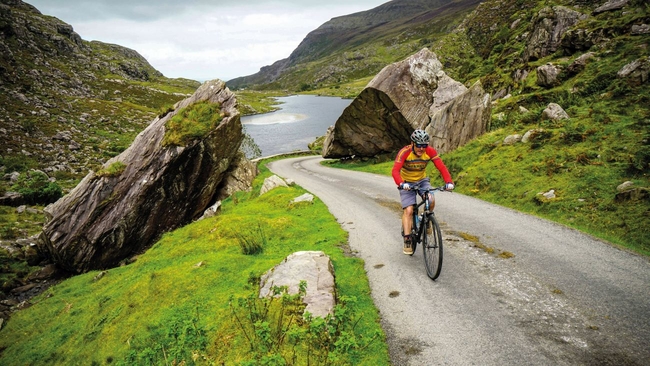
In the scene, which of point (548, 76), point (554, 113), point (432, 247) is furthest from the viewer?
point (548, 76)

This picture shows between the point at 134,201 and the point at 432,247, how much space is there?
58.8ft

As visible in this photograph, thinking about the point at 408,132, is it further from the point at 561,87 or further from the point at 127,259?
the point at 127,259

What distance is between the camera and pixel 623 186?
35.1ft

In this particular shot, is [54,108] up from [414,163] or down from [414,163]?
up

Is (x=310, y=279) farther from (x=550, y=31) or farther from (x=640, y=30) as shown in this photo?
(x=550, y=31)

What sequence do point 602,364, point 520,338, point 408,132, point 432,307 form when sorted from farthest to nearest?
1. point 408,132
2. point 432,307
3. point 520,338
4. point 602,364

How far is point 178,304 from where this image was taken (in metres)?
7.70

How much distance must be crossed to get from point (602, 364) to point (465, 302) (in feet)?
7.48

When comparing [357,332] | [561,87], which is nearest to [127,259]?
[357,332]

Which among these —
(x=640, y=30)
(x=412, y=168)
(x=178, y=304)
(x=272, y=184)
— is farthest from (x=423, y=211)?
(x=640, y=30)

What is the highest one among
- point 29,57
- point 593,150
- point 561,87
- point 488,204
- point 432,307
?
point 29,57

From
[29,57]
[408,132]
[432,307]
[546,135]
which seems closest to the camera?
[432,307]

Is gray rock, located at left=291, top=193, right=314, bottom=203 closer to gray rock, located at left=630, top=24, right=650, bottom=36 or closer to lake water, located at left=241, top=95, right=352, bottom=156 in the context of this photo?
gray rock, located at left=630, top=24, right=650, bottom=36

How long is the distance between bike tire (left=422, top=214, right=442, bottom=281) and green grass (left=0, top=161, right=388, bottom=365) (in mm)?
1704
